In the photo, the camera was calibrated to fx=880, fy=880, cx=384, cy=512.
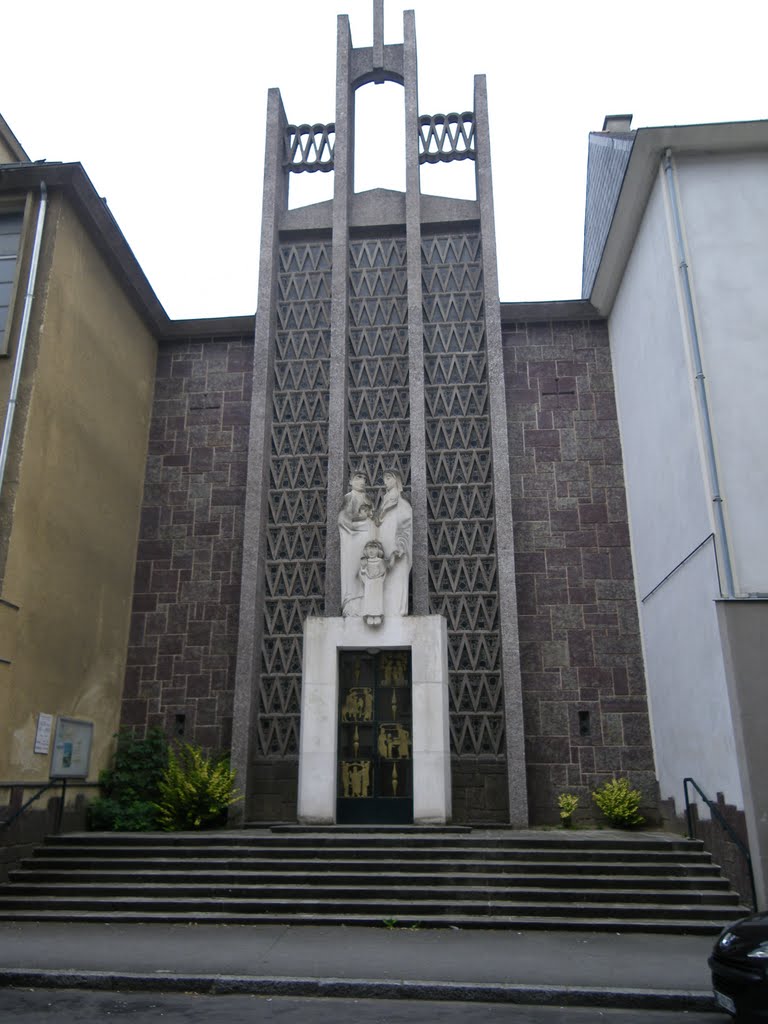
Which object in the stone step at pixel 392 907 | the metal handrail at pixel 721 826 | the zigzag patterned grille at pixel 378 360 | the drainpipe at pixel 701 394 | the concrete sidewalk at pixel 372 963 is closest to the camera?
the concrete sidewalk at pixel 372 963

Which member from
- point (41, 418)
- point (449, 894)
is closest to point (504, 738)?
point (449, 894)

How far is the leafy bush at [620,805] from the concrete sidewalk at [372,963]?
4.57 metres

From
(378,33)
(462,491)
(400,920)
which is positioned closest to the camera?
(400,920)

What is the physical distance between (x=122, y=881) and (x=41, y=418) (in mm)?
6575

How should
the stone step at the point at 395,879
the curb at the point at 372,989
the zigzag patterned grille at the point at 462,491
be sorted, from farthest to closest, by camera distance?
the zigzag patterned grille at the point at 462,491 < the stone step at the point at 395,879 < the curb at the point at 372,989

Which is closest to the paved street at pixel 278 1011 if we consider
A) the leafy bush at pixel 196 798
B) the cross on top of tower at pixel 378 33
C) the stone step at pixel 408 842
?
the stone step at pixel 408 842

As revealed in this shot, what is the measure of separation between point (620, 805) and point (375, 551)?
5.49 metres

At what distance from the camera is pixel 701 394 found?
38.3ft

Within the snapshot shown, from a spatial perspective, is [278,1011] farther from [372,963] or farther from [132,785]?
[132,785]

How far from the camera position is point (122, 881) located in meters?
10.9

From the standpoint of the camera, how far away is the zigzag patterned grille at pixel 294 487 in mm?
14977

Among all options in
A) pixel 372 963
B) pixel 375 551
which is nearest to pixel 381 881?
pixel 372 963

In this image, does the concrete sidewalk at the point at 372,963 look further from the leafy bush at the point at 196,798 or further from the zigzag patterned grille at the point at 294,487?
the zigzag patterned grille at the point at 294,487

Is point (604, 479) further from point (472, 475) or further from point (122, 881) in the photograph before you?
point (122, 881)
